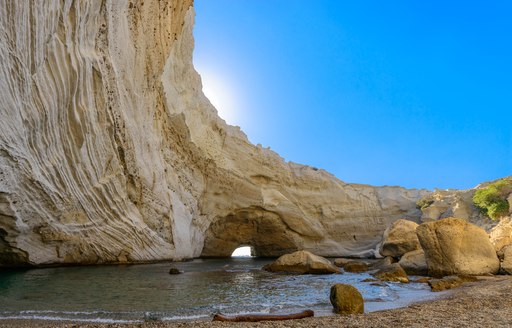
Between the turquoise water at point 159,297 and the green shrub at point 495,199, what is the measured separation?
19808 mm

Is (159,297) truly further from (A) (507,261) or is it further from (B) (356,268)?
(A) (507,261)

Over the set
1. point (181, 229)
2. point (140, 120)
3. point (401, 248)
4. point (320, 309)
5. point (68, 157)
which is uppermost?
point (140, 120)

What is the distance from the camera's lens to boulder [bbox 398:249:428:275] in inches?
594

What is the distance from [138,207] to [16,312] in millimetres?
13100

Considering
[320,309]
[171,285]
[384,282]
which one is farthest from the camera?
[384,282]

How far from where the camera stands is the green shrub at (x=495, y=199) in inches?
1062

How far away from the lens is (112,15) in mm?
17203

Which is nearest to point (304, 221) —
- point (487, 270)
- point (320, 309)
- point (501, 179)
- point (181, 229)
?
point (181, 229)

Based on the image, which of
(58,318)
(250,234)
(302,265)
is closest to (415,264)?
(302,265)

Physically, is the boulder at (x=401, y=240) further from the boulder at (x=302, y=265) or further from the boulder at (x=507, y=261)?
the boulder at (x=507, y=261)

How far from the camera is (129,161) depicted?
1889cm

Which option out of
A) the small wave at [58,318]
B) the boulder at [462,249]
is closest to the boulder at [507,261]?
the boulder at [462,249]

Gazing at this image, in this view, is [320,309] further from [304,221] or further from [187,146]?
[304,221]

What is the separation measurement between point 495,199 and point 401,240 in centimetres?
1222
